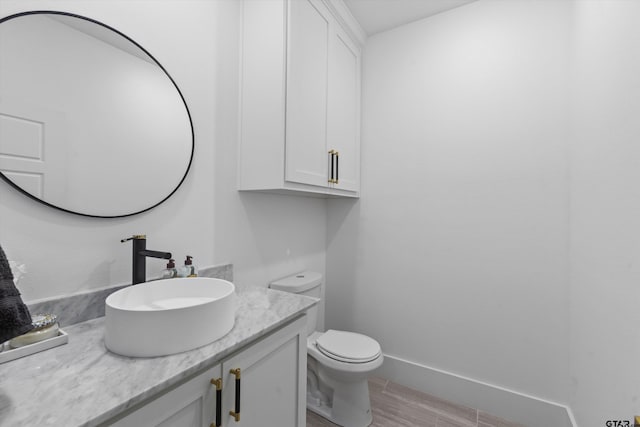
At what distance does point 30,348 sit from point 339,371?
1246 millimetres

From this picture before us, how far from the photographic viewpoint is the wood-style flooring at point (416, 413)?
159 cm

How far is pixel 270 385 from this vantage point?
3.06 ft

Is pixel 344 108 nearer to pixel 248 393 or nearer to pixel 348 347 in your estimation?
pixel 348 347

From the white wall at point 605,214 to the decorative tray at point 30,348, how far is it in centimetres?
161

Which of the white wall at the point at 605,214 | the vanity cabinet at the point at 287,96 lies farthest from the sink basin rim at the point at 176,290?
the white wall at the point at 605,214

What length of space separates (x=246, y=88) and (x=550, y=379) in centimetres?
231

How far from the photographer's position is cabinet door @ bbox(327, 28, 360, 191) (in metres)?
1.75

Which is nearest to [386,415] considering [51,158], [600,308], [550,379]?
[550,379]

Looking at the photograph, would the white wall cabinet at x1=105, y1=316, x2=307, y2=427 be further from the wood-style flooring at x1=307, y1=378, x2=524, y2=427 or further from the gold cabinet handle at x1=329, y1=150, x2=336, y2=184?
the gold cabinet handle at x1=329, y1=150, x2=336, y2=184

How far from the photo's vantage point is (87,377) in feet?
1.98

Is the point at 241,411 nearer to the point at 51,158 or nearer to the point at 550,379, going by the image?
the point at 51,158

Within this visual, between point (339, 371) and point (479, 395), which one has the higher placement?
point (339, 371)

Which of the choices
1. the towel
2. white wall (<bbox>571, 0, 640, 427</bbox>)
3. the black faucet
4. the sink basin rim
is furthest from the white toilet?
the towel

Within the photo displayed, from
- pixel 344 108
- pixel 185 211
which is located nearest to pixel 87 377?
pixel 185 211
